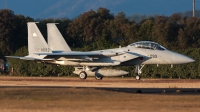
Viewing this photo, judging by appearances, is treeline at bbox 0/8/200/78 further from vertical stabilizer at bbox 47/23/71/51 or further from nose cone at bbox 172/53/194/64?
nose cone at bbox 172/53/194/64

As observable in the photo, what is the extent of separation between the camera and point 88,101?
730 inches

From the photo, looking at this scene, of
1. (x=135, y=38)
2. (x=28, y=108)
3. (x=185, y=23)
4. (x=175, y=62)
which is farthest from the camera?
(x=185, y=23)

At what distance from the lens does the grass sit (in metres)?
16.9

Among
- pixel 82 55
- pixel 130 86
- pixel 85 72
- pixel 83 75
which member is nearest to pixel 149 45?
pixel 82 55

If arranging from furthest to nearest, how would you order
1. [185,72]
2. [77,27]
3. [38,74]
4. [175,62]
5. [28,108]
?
1. [77,27]
2. [38,74]
3. [185,72]
4. [175,62]
5. [28,108]

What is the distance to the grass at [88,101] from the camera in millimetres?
16875

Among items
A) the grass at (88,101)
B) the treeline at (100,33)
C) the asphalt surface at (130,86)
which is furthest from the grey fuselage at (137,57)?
the grass at (88,101)

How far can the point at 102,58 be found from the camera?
37344mm

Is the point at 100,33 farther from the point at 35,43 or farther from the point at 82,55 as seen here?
the point at 82,55

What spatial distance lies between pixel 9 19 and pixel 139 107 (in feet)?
145

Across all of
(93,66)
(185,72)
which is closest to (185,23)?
(185,72)

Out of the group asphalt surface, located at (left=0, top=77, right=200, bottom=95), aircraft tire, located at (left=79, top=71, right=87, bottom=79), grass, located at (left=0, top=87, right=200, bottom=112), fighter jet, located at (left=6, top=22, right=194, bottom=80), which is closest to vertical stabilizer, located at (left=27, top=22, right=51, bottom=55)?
fighter jet, located at (left=6, top=22, right=194, bottom=80)

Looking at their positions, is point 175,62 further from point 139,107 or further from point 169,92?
point 139,107

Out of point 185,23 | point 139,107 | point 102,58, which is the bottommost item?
point 139,107
